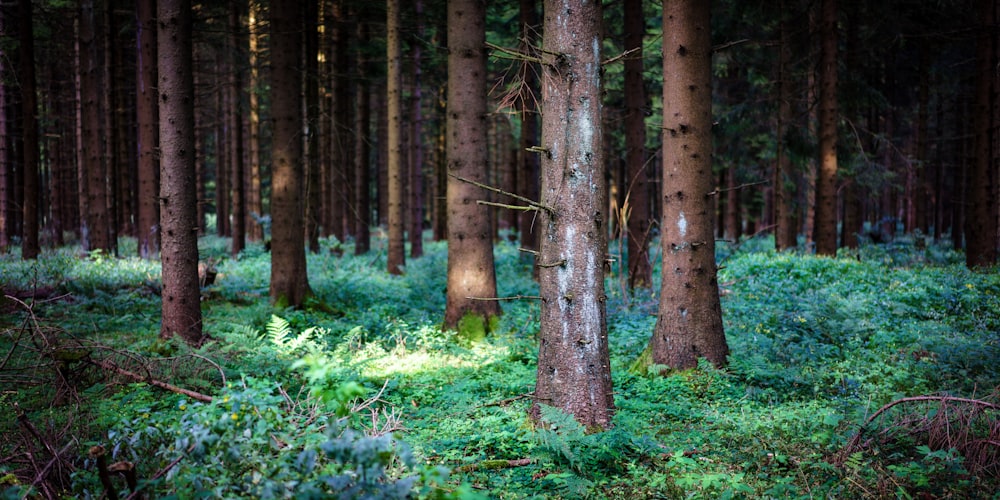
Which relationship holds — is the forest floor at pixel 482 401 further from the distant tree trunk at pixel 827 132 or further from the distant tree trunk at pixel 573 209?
the distant tree trunk at pixel 827 132

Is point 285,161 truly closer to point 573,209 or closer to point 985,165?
point 573,209

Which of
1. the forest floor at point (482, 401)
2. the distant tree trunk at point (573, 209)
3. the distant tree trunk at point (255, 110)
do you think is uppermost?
the distant tree trunk at point (255, 110)

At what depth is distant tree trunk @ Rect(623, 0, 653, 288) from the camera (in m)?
14.1

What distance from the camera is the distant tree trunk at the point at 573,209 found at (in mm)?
5328

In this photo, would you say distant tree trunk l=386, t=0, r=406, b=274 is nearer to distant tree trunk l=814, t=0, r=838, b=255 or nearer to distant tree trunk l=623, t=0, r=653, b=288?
distant tree trunk l=623, t=0, r=653, b=288

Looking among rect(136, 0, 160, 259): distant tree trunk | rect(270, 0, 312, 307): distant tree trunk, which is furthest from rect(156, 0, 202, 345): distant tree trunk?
rect(136, 0, 160, 259): distant tree trunk

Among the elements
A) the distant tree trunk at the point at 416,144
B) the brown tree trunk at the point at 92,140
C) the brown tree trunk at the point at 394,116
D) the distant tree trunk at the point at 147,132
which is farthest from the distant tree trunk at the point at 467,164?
the brown tree trunk at the point at 92,140

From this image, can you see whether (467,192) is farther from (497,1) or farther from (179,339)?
(497,1)

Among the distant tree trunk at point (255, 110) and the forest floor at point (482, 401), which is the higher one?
the distant tree trunk at point (255, 110)

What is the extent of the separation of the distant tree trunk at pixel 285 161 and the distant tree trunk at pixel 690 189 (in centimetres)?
735

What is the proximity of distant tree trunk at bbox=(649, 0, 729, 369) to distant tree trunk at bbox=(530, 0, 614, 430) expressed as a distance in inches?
94.9

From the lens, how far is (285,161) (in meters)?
11.8

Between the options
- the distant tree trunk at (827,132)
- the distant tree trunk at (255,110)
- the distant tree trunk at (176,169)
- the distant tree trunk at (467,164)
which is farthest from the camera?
the distant tree trunk at (255,110)

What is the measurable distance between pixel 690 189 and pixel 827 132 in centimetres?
1138
